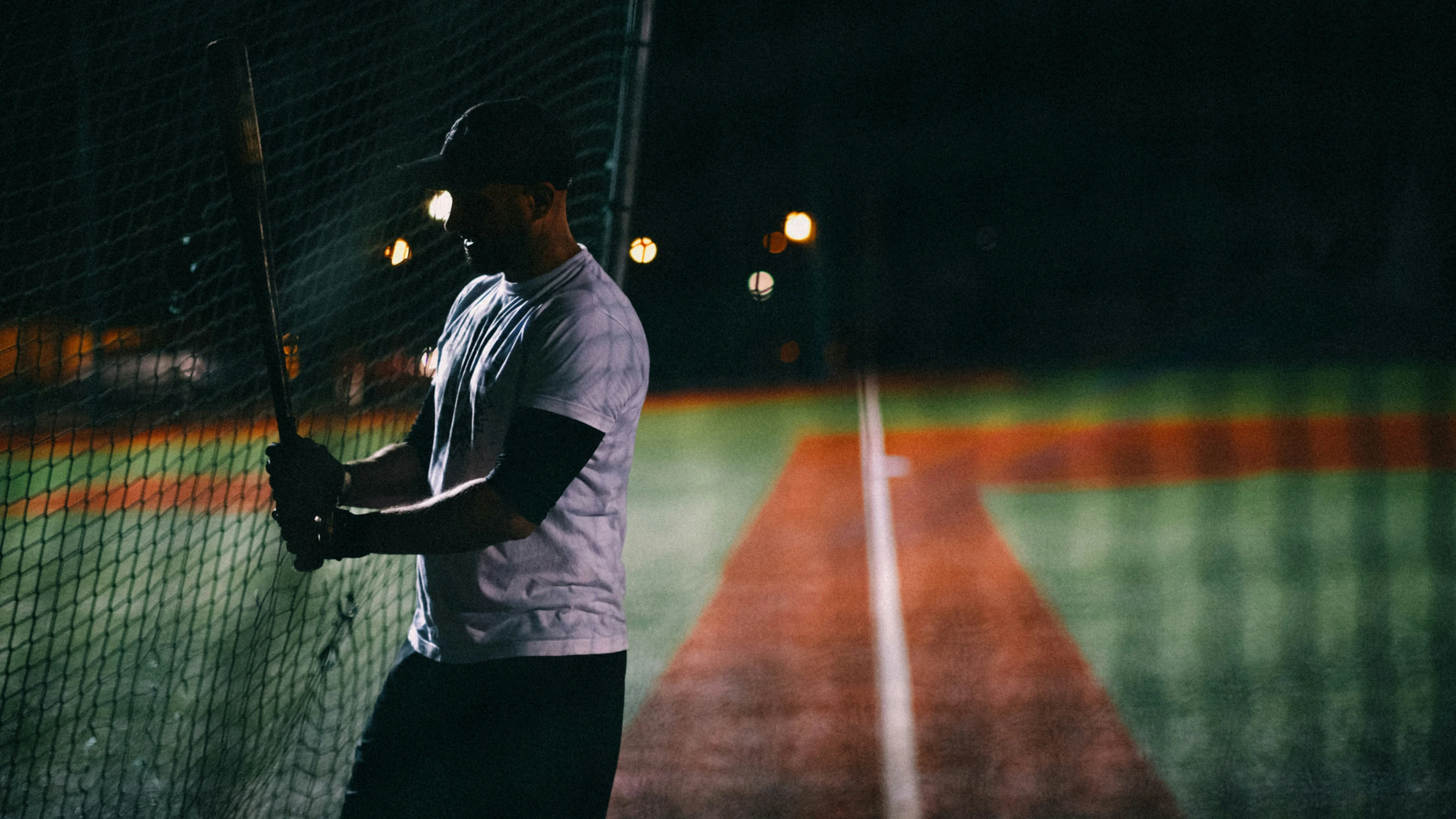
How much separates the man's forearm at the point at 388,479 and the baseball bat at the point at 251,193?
197 mm

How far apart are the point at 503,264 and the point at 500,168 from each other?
0.20 meters

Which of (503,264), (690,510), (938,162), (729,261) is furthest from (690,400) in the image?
(503,264)

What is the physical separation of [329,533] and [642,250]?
747 inches

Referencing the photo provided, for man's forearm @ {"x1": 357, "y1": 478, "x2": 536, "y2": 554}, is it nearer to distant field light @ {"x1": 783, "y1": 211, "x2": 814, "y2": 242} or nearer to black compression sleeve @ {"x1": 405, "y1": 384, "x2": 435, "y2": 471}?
black compression sleeve @ {"x1": 405, "y1": 384, "x2": 435, "y2": 471}

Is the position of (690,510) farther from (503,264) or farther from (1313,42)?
Result: (1313,42)

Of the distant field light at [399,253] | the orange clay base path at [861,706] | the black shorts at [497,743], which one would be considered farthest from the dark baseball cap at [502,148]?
the orange clay base path at [861,706]

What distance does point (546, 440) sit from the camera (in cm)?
207

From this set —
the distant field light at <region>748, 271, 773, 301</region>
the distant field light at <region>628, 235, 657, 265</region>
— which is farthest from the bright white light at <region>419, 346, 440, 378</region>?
the distant field light at <region>748, 271, 773, 301</region>

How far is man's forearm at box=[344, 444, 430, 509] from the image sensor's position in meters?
2.53

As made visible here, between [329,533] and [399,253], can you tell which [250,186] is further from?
[399,253]

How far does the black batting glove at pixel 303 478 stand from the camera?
2.17m

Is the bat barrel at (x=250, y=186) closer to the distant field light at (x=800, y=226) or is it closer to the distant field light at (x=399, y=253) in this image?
the distant field light at (x=399, y=253)

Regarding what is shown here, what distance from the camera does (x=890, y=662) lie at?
579 centimetres

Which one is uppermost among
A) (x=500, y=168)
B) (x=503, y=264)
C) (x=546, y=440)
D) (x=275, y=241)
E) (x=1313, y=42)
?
(x=1313, y=42)
